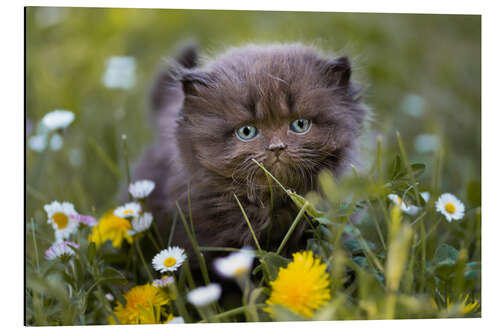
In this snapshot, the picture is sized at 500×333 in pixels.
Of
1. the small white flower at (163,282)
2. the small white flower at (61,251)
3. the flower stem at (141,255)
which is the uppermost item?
the small white flower at (61,251)

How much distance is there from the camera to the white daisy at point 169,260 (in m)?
1.51

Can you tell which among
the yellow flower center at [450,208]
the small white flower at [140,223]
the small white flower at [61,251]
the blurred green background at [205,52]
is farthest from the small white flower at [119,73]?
the yellow flower center at [450,208]

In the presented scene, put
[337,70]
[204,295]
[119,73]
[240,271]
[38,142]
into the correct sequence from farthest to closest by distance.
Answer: [119,73] → [38,142] → [337,70] → [204,295] → [240,271]

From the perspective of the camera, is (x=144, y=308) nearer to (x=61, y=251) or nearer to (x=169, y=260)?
(x=169, y=260)

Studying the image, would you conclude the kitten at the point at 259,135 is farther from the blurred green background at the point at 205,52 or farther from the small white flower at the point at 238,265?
the blurred green background at the point at 205,52

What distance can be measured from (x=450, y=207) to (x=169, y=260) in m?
0.91

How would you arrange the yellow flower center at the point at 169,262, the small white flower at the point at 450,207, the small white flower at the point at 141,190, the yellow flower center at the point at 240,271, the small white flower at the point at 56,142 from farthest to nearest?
the small white flower at the point at 56,142 < the small white flower at the point at 141,190 < the small white flower at the point at 450,207 < the yellow flower center at the point at 169,262 < the yellow flower center at the point at 240,271

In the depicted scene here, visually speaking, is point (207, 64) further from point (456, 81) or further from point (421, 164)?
point (456, 81)

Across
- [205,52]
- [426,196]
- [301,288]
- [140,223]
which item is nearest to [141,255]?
[140,223]

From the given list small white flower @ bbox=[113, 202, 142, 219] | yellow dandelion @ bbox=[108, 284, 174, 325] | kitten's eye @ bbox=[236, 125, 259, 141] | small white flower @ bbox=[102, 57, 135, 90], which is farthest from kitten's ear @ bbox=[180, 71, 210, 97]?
small white flower @ bbox=[102, 57, 135, 90]

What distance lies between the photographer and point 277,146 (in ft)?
4.77

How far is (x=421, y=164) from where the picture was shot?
1.61m

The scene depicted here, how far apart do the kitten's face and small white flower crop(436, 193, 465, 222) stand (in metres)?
0.35

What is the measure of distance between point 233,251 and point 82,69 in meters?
1.85
